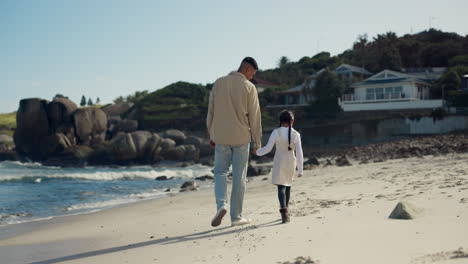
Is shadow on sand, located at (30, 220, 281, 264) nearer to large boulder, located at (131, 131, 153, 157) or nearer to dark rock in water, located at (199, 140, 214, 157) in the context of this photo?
large boulder, located at (131, 131, 153, 157)

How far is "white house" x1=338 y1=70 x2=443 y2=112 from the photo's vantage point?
4156 centimetres

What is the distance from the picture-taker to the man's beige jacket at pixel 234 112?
5301 millimetres

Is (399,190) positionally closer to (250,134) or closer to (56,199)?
(250,134)

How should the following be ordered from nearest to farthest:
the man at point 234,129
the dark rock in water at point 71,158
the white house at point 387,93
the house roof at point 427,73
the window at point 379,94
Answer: the man at point 234,129
the dark rock in water at point 71,158
the white house at point 387,93
the window at point 379,94
the house roof at point 427,73

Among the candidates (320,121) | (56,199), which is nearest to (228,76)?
(56,199)

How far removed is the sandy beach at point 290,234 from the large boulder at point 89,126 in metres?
37.0

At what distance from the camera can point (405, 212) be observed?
457cm

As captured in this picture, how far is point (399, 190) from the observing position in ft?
22.7

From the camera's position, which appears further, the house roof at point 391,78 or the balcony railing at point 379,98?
the house roof at point 391,78

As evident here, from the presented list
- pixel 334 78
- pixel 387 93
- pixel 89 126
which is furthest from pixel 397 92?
pixel 89 126

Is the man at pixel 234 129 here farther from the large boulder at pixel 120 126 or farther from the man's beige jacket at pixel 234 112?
the large boulder at pixel 120 126

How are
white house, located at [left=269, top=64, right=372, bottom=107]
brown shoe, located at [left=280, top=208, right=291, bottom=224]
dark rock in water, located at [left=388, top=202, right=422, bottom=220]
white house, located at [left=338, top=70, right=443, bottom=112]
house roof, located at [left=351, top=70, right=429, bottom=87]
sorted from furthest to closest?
white house, located at [left=269, top=64, right=372, bottom=107] → house roof, located at [left=351, top=70, right=429, bottom=87] → white house, located at [left=338, top=70, right=443, bottom=112] → brown shoe, located at [left=280, top=208, right=291, bottom=224] → dark rock in water, located at [left=388, top=202, right=422, bottom=220]

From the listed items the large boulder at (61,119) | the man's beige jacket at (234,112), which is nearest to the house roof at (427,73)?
the large boulder at (61,119)

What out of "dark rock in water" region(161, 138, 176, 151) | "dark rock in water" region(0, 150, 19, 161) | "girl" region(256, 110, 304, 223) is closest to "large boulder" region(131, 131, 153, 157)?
"dark rock in water" region(161, 138, 176, 151)
